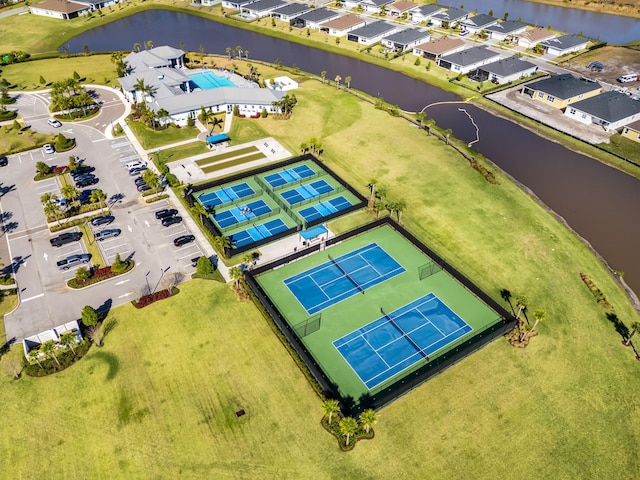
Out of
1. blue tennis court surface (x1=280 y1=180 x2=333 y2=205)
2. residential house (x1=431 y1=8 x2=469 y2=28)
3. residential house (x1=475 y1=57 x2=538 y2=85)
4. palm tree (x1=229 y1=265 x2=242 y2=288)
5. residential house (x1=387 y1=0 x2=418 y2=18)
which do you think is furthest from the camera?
residential house (x1=387 y1=0 x2=418 y2=18)

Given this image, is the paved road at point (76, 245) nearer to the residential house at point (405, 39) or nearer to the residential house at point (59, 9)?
the residential house at point (405, 39)

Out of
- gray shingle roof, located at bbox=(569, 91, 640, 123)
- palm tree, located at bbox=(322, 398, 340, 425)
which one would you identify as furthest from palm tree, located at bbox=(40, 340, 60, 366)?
gray shingle roof, located at bbox=(569, 91, 640, 123)

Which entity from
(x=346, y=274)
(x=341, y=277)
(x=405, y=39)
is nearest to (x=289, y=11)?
(x=405, y=39)

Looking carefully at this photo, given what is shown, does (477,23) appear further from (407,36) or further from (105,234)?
(105,234)

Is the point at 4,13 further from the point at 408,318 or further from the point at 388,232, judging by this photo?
the point at 408,318

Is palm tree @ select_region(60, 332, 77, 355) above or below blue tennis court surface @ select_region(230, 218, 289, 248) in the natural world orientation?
above

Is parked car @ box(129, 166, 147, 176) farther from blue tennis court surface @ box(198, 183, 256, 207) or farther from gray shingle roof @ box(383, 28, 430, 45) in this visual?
gray shingle roof @ box(383, 28, 430, 45)
